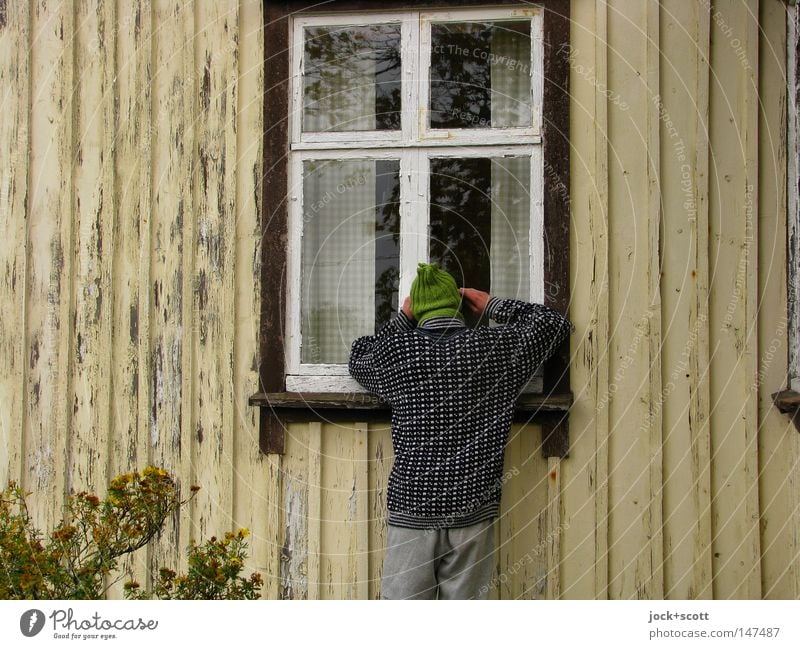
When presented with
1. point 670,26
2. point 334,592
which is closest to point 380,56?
point 670,26

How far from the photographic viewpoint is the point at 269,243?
3.54m

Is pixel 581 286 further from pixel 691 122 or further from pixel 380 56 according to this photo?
pixel 380 56

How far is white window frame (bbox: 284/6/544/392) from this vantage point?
346cm

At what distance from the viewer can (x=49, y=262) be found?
363 centimetres

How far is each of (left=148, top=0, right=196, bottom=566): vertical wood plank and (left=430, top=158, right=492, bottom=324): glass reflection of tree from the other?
109cm

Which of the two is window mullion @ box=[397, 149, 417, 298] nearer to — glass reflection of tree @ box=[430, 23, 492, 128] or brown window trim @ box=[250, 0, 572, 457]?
glass reflection of tree @ box=[430, 23, 492, 128]

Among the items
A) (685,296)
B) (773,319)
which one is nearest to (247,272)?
(685,296)

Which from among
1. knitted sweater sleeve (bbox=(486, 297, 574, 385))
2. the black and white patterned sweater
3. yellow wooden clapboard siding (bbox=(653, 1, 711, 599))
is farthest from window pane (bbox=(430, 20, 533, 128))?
the black and white patterned sweater

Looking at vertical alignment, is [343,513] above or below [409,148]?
below

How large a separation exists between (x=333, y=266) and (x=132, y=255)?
2.95ft

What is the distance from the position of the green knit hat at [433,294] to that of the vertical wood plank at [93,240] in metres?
1.43
